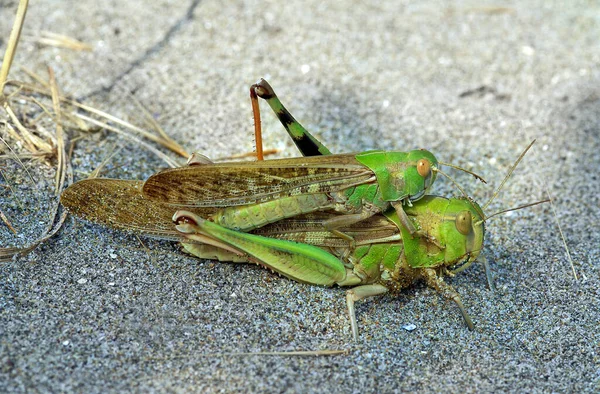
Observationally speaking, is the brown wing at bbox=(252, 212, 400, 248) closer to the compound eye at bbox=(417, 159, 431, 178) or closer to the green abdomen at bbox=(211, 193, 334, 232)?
the green abdomen at bbox=(211, 193, 334, 232)

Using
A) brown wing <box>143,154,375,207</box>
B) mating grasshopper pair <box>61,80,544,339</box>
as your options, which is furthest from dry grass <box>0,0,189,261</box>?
brown wing <box>143,154,375,207</box>

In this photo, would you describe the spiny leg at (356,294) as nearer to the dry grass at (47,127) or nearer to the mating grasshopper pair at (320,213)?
the mating grasshopper pair at (320,213)

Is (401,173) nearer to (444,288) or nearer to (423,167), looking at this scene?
(423,167)

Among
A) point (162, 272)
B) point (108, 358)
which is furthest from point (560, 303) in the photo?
point (108, 358)

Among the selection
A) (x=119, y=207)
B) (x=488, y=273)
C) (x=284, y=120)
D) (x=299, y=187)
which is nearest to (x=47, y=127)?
(x=119, y=207)

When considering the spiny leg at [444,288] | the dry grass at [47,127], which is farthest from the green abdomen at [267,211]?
the dry grass at [47,127]

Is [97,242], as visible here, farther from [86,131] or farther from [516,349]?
[516,349]
